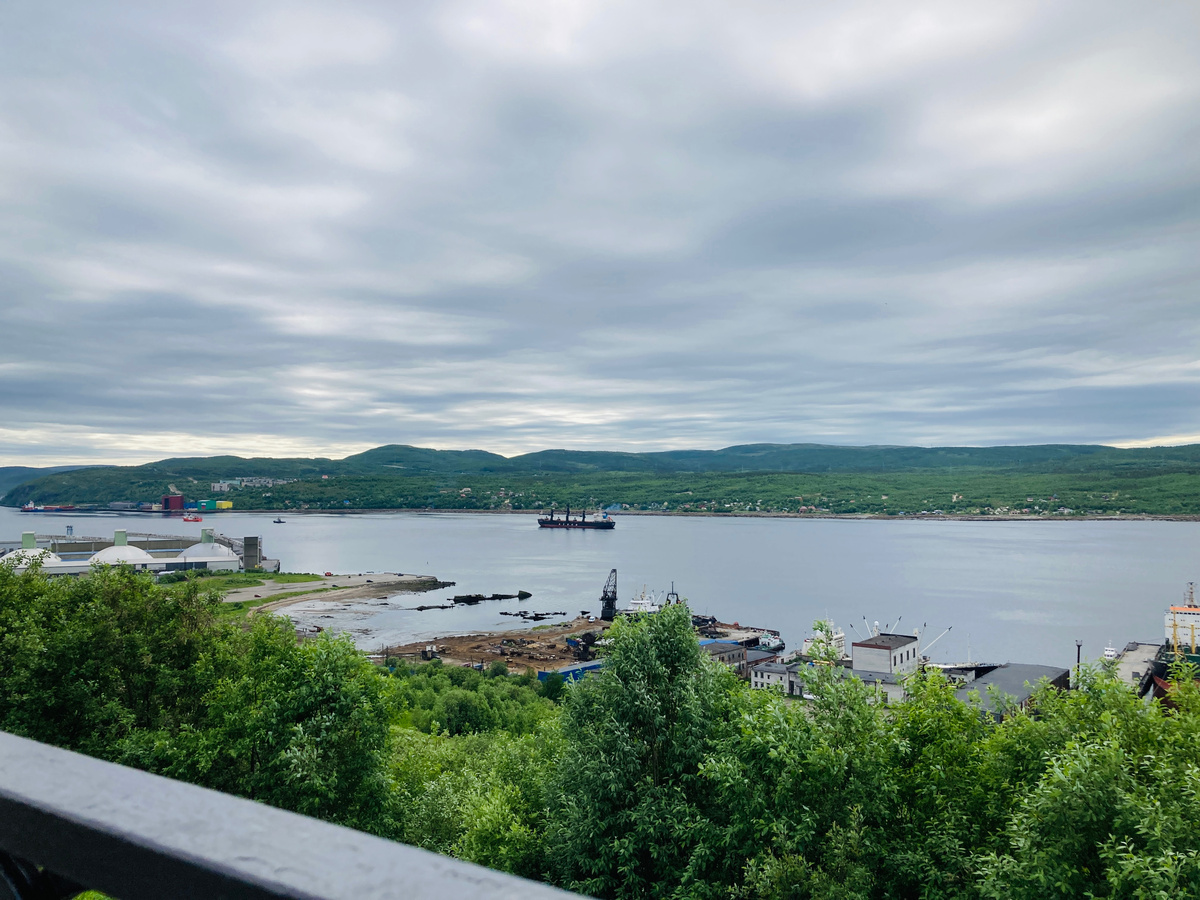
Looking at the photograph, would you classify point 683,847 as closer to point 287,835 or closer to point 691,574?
point 287,835

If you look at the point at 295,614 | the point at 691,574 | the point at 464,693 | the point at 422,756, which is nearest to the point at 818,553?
the point at 691,574

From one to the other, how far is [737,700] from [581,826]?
2.95 meters

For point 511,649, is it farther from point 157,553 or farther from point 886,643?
point 157,553

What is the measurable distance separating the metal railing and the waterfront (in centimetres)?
4797

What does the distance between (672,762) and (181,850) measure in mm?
10777

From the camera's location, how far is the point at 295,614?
52.9 metres

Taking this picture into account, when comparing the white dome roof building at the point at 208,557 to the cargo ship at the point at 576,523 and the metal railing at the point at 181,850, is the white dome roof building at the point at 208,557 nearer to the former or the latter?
the cargo ship at the point at 576,523

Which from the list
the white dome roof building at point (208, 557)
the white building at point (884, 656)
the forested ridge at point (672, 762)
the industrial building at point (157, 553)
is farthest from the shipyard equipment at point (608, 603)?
the forested ridge at point (672, 762)

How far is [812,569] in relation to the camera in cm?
8288

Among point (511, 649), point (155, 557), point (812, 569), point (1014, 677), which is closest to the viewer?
point (1014, 677)

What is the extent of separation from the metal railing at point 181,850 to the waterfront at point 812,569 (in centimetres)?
4797

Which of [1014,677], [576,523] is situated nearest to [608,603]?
[1014,677]

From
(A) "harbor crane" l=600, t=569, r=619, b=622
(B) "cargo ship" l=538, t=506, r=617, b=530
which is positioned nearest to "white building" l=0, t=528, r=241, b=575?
(A) "harbor crane" l=600, t=569, r=619, b=622

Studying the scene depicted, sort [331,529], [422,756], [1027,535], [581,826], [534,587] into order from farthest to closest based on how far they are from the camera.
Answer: [331,529], [1027,535], [534,587], [422,756], [581,826]
